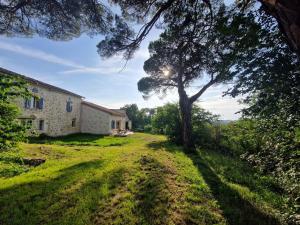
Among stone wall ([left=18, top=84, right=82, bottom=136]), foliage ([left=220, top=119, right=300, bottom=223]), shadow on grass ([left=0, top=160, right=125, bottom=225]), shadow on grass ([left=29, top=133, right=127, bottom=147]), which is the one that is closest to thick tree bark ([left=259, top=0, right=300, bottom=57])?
foliage ([left=220, top=119, right=300, bottom=223])

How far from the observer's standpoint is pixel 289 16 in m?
3.06

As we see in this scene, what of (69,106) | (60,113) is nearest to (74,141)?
(60,113)

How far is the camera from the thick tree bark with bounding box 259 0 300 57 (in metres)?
2.98

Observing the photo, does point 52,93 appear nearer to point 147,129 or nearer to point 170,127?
point 170,127

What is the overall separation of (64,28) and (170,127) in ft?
49.2

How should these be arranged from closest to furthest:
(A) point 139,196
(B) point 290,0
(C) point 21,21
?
(B) point 290,0, (A) point 139,196, (C) point 21,21

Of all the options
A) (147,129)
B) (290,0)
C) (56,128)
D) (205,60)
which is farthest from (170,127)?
(147,129)

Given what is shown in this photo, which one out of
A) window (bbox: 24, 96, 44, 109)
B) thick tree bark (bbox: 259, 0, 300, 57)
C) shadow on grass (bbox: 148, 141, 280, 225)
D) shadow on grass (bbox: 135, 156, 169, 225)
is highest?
window (bbox: 24, 96, 44, 109)

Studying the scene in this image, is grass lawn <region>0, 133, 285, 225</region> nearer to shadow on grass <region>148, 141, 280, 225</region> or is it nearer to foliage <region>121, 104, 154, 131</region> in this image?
shadow on grass <region>148, 141, 280, 225</region>

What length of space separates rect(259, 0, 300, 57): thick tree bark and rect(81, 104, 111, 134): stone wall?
28.7 m

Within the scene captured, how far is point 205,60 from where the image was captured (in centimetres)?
1209

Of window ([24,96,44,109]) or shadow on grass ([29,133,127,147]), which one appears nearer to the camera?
shadow on grass ([29,133,127,147])

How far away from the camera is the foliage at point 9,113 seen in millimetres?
3779

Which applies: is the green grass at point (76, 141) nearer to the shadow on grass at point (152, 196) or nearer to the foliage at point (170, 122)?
the foliage at point (170, 122)
